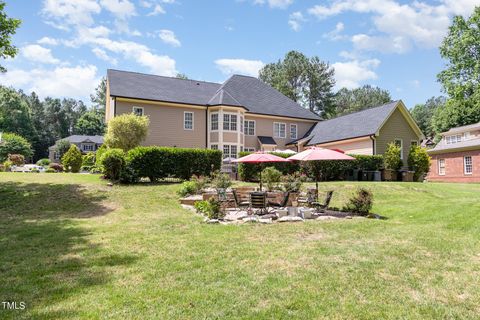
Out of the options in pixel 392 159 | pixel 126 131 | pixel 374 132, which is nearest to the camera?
pixel 126 131

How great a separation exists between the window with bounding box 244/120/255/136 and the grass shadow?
1884cm

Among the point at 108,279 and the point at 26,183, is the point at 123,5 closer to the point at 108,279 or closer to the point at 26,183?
the point at 26,183

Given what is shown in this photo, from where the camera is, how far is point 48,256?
6.03 meters

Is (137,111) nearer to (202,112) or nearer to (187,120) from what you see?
(187,120)

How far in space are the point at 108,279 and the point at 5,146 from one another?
4574cm

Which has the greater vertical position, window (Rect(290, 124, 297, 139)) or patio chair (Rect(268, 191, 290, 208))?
window (Rect(290, 124, 297, 139))

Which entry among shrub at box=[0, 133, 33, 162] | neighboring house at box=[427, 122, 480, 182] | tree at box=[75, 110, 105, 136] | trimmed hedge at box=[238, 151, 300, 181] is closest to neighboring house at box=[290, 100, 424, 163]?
neighboring house at box=[427, 122, 480, 182]

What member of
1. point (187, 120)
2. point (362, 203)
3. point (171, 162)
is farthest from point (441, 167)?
point (171, 162)

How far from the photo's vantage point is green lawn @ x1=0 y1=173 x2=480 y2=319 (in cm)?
393

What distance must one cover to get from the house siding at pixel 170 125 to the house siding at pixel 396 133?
48.3 feet

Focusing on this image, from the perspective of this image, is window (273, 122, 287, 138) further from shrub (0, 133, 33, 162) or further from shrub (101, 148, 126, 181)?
shrub (0, 133, 33, 162)

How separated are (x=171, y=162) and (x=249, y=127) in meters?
13.9

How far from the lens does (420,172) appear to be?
79.9 ft

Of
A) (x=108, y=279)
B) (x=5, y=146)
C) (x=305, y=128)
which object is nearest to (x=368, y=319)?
(x=108, y=279)
